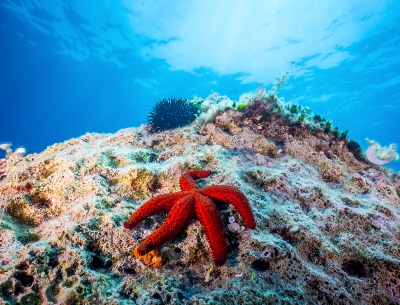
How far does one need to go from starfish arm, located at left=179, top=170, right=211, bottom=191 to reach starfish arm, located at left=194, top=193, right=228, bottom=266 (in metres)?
0.46

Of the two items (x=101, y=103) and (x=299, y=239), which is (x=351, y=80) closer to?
(x=299, y=239)

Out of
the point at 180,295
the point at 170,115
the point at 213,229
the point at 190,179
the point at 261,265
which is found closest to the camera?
the point at 180,295

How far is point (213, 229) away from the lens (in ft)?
7.93

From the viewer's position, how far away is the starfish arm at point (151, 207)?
2.72 m

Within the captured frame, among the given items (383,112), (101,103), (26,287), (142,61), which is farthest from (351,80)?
(101,103)

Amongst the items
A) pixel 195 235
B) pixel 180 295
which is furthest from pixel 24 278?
pixel 195 235

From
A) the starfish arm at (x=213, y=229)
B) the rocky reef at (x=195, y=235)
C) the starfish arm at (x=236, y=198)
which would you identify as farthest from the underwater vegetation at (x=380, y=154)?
the starfish arm at (x=213, y=229)

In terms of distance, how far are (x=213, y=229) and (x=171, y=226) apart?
0.46 m

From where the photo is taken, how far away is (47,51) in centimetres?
5469

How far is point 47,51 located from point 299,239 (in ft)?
225

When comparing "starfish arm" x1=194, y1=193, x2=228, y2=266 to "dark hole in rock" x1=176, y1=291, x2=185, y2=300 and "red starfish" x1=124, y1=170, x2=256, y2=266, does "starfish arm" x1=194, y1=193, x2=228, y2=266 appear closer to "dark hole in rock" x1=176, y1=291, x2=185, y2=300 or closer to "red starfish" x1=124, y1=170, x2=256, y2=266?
"red starfish" x1=124, y1=170, x2=256, y2=266

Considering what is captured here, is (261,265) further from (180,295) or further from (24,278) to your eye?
(24,278)

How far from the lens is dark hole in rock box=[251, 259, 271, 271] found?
2516mm

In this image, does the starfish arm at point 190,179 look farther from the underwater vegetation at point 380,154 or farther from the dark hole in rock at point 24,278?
the underwater vegetation at point 380,154
